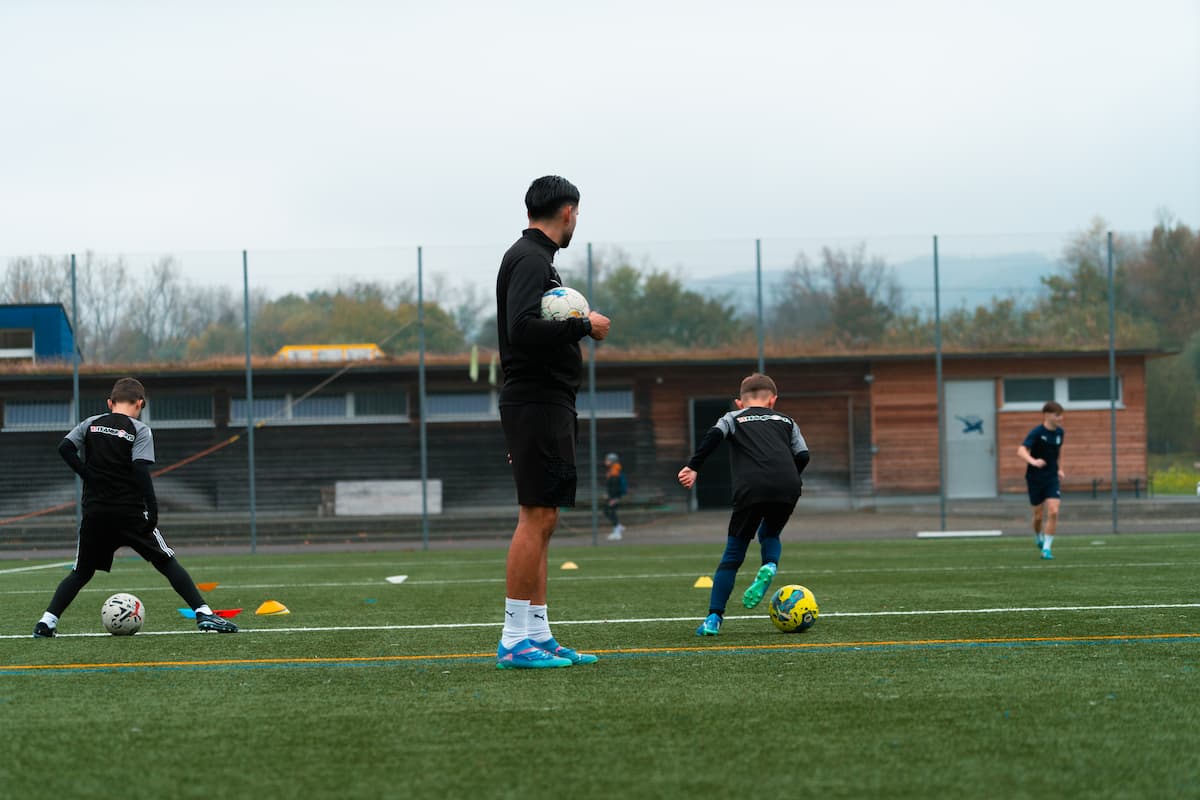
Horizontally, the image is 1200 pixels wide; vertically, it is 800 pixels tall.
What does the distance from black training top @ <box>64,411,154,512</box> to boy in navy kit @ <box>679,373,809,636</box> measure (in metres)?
3.37

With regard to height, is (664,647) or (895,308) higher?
(895,308)

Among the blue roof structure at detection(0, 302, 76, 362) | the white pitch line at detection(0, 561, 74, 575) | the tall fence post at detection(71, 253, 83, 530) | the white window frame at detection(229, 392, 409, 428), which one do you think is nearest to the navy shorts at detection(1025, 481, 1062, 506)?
the white pitch line at detection(0, 561, 74, 575)

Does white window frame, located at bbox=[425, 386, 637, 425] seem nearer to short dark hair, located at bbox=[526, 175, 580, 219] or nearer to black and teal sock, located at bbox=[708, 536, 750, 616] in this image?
black and teal sock, located at bbox=[708, 536, 750, 616]

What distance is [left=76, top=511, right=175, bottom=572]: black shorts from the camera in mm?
7379

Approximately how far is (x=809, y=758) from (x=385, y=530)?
20.0 m

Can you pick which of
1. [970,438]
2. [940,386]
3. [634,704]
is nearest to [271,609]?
[634,704]

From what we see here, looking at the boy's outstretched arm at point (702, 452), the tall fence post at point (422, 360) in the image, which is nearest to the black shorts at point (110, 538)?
the boy's outstretched arm at point (702, 452)

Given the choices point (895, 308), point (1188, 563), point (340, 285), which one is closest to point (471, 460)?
point (340, 285)

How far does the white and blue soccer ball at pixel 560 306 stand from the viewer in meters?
5.34

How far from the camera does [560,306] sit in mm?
5348

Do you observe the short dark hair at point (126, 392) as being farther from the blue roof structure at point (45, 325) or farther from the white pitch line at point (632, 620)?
the blue roof structure at point (45, 325)

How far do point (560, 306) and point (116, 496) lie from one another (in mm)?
3582

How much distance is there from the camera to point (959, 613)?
741cm

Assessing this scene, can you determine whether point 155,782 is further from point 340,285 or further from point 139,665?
point 340,285
